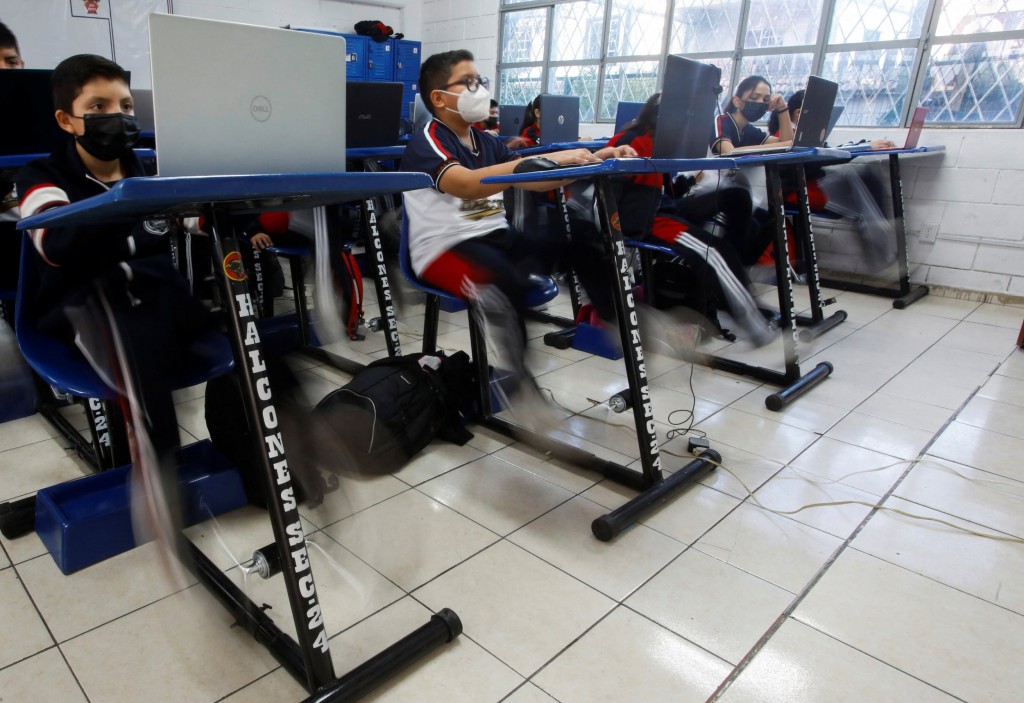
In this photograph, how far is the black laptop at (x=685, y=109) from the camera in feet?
6.17

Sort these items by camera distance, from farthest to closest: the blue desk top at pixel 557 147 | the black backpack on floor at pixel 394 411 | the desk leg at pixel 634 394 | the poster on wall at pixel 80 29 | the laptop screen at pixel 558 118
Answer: the poster on wall at pixel 80 29 < the laptop screen at pixel 558 118 < the blue desk top at pixel 557 147 < the black backpack on floor at pixel 394 411 < the desk leg at pixel 634 394

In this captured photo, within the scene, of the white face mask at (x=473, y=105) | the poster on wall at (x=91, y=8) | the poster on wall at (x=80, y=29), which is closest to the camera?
the white face mask at (x=473, y=105)

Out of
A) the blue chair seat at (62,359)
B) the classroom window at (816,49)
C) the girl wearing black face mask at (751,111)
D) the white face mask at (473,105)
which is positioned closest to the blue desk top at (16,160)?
A: the blue chair seat at (62,359)

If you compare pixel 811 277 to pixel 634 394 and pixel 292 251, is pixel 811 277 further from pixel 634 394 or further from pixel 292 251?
pixel 292 251

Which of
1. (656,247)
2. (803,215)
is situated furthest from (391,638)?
(803,215)

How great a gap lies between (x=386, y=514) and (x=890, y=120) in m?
4.54

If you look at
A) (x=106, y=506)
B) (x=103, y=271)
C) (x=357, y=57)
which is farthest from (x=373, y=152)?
(x=357, y=57)

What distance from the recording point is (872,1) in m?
4.45

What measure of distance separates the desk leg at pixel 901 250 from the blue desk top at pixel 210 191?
3962mm

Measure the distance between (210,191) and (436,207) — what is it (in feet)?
3.95

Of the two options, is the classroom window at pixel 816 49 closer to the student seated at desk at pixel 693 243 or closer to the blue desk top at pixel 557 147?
the blue desk top at pixel 557 147

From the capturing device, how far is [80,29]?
5.67 meters

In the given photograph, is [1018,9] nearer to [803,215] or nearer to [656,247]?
[803,215]

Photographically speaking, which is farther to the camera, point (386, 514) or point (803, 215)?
point (803, 215)
